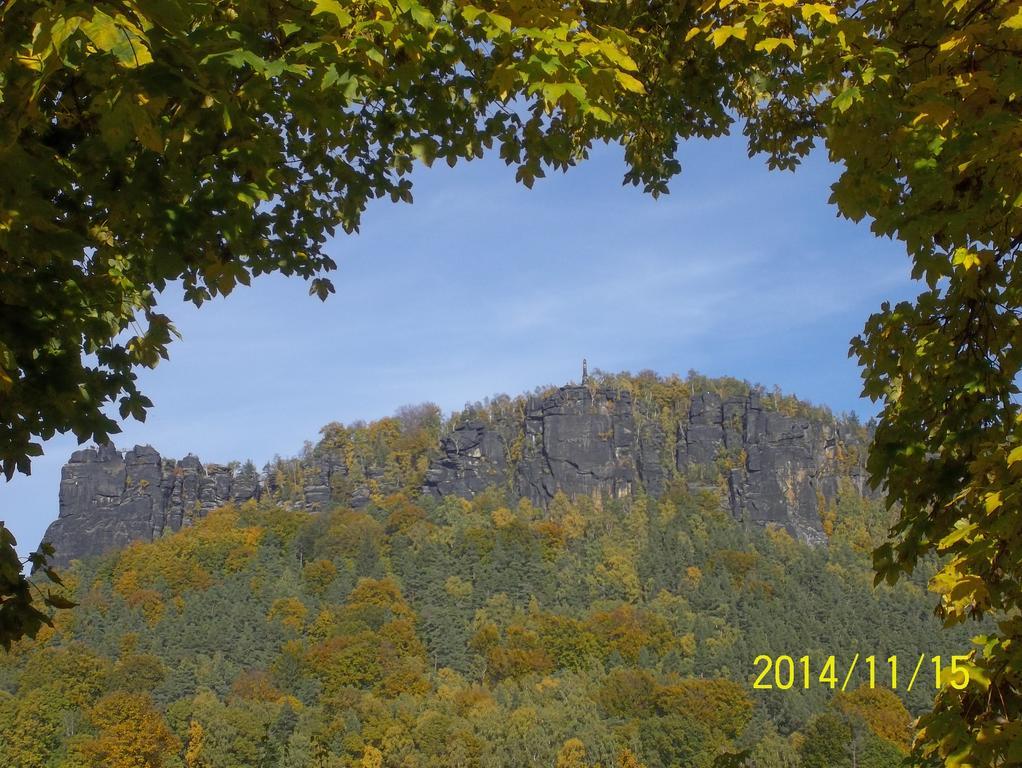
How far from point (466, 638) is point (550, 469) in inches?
2243

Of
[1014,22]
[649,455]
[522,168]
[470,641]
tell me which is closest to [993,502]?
[1014,22]

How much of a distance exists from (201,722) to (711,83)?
263 feet

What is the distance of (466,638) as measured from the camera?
115 metres

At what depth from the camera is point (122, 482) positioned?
173 m

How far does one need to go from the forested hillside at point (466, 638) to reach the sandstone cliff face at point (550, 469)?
13.3 ft

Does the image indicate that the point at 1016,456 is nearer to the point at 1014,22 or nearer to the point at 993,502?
the point at 993,502

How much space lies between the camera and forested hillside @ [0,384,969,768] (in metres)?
73.4

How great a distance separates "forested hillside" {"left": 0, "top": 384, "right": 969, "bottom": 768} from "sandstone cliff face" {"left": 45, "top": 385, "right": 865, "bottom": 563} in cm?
407

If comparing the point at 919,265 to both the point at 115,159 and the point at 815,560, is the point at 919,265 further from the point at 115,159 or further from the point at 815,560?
the point at 815,560

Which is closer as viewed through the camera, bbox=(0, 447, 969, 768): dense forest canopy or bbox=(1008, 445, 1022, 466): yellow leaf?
bbox=(1008, 445, 1022, 466): yellow leaf

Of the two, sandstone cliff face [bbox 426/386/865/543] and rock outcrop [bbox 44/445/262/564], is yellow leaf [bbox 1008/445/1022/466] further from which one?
rock outcrop [bbox 44/445/262/564]

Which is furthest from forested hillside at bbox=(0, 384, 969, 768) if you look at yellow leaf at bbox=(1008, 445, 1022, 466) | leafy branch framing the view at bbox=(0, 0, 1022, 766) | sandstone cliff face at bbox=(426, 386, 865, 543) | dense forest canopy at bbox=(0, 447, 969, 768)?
yellow leaf at bbox=(1008, 445, 1022, 466)

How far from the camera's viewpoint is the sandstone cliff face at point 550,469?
162m

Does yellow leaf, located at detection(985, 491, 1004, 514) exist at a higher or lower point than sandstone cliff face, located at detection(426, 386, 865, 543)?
lower
